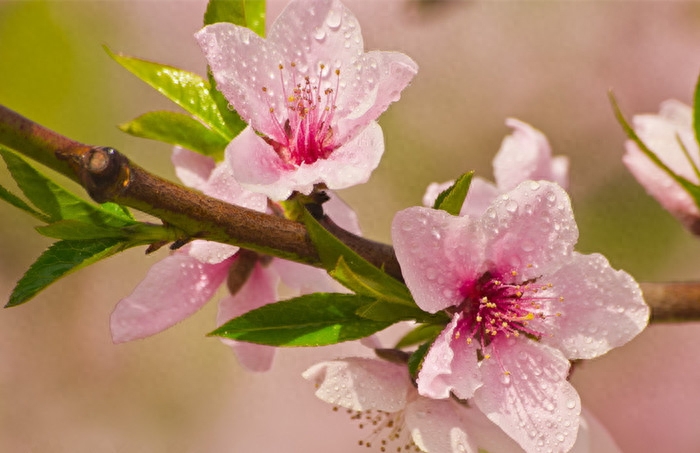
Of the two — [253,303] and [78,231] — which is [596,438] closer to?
[253,303]

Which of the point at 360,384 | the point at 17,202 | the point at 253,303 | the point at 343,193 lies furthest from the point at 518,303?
the point at 343,193

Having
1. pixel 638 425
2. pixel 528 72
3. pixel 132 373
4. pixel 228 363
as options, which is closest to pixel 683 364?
pixel 638 425

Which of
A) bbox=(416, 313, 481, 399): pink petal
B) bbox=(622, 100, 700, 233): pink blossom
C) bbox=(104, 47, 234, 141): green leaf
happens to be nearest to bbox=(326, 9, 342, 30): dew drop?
bbox=(104, 47, 234, 141): green leaf

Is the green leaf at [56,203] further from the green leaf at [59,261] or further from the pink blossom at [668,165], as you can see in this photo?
the pink blossom at [668,165]

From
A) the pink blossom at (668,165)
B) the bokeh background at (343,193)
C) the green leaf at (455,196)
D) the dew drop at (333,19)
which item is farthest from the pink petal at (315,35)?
the bokeh background at (343,193)

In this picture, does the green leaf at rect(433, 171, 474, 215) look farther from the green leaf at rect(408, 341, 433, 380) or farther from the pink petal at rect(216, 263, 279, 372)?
the pink petal at rect(216, 263, 279, 372)
